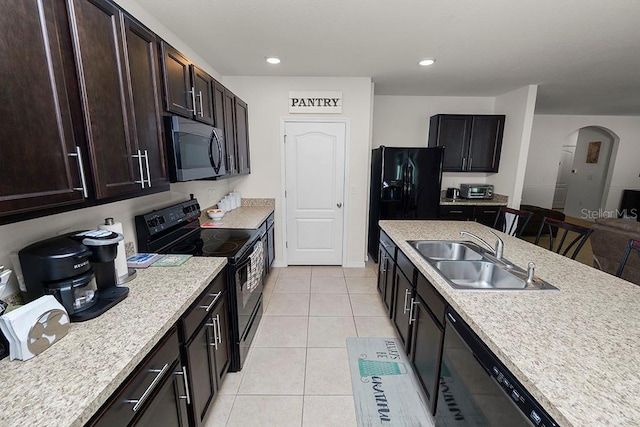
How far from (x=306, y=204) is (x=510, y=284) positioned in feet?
8.50

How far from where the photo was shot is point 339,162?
11.8ft

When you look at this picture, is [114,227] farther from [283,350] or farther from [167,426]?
[283,350]

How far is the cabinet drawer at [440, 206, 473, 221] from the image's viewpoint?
3988mm

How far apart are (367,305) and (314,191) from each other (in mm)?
1627

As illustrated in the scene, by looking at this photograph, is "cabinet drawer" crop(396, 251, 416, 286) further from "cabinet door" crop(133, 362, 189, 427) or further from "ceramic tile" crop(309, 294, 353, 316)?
"cabinet door" crop(133, 362, 189, 427)

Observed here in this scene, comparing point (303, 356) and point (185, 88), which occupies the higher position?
point (185, 88)

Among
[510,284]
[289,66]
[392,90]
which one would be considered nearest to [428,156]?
[392,90]

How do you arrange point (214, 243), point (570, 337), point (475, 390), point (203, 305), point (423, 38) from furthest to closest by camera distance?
1. point (423, 38)
2. point (214, 243)
3. point (203, 305)
4. point (475, 390)
5. point (570, 337)

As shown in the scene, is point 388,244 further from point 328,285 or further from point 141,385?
point 141,385

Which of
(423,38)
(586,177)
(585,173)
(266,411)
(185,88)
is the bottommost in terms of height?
(266,411)

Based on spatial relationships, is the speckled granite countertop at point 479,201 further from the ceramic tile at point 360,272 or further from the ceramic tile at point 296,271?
the ceramic tile at point 296,271

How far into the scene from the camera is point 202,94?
211cm

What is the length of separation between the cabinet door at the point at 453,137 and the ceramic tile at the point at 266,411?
367 cm

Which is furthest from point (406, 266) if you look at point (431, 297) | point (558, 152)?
point (558, 152)
